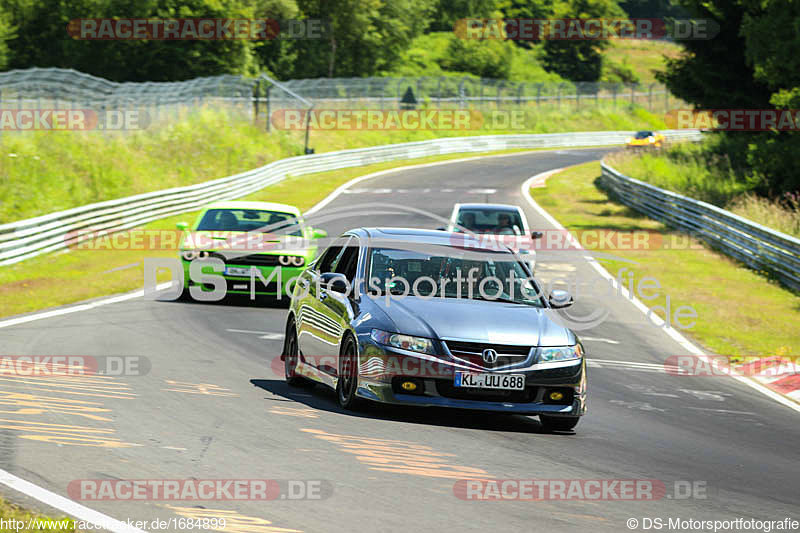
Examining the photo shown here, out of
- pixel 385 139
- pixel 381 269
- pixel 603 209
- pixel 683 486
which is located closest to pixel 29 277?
pixel 381 269

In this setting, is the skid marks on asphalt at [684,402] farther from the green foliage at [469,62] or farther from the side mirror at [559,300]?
the green foliage at [469,62]

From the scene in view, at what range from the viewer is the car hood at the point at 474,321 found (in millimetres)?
8734

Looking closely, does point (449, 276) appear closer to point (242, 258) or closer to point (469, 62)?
point (242, 258)

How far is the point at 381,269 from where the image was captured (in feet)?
32.5

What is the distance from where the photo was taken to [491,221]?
22.0 metres

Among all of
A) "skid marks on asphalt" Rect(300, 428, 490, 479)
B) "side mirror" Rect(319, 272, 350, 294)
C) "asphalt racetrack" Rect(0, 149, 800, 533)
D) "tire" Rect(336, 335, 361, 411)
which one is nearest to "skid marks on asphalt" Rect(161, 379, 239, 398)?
"asphalt racetrack" Rect(0, 149, 800, 533)

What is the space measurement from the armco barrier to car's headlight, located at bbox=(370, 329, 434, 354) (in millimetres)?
15761

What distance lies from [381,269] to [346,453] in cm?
276

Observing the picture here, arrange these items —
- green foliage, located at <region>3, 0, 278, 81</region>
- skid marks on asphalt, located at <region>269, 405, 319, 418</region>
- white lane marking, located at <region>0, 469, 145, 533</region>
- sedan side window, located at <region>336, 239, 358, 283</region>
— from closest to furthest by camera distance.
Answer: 1. white lane marking, located at <region>0, 469, 145, 533</region>
2. skid marks on asphalt, located at <region>269, 405, 319, 418</region>
3. sedan side window, located at <region>336, 239, 358, 283</region>
4. green foliage, located at <region>3, 0, 278, 81</region>

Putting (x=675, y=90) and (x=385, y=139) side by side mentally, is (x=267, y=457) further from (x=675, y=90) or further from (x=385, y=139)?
(x=385, y=139)

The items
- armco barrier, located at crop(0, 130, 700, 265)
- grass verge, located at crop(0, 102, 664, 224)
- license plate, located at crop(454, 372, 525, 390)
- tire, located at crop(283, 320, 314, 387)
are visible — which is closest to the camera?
license plate, located at crop(454, 372, 525, 390)

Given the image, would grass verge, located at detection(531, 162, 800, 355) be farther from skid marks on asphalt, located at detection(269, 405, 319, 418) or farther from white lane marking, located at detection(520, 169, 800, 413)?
skid marks on asphalt, located at detection(269, 405, 319, 418)

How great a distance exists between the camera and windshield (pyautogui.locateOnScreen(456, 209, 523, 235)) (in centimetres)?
2147

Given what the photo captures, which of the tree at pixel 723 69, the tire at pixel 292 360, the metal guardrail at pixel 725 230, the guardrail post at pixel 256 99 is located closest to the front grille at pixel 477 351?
the tire at pixel 292 360
